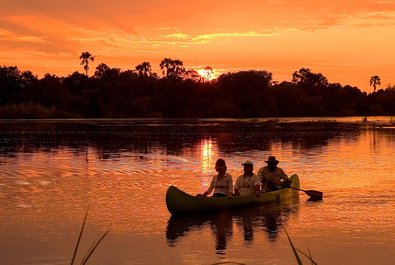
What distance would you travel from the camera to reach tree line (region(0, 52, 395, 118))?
114975 mm

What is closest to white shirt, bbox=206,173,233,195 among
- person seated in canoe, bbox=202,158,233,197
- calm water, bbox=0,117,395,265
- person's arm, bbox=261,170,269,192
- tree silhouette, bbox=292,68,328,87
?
person seated in canoe, bbox=202,158,233,197

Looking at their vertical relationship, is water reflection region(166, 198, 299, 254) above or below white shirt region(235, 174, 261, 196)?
below

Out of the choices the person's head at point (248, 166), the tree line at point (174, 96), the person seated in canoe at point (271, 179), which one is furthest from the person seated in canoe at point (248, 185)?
the tree line at point (174, 96)

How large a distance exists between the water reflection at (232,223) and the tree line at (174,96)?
94394mm

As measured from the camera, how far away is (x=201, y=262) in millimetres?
12078

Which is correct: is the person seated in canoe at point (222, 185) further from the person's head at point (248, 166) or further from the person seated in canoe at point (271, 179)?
the person seated in canoe at point (271, 179)

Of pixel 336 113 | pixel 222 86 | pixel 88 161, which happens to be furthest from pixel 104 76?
pixel 88 161

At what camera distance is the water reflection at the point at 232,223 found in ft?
46.7

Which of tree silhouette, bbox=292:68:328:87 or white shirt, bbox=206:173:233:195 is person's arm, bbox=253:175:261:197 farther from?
tree silhouette, bbox=292:68:328:87

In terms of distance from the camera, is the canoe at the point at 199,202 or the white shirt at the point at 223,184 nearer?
the canoe at the point at 199,202

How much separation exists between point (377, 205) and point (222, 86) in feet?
419

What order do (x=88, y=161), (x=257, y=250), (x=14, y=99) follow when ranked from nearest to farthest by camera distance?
(x=257, y=250) < (x=88, y=161) < (x=14, y=99)

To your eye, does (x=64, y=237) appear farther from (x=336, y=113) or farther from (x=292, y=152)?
(x=336, y=113)

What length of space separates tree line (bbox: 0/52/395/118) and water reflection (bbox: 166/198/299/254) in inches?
3716
